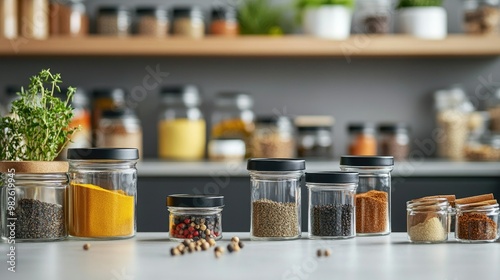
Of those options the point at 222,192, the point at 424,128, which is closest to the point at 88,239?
the point at 222,192

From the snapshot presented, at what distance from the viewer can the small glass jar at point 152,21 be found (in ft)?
9.36

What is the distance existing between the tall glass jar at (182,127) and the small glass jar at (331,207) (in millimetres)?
1618

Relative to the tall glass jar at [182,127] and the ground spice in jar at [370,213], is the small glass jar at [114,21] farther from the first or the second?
the ground spice in jar at [370,213]

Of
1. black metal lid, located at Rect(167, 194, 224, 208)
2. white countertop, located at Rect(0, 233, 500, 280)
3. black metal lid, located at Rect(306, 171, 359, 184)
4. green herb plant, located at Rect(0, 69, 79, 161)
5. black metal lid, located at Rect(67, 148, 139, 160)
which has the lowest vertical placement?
white countertop, located at Rect(0, 233, 500, 280)

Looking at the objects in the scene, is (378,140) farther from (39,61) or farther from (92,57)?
(39,61)

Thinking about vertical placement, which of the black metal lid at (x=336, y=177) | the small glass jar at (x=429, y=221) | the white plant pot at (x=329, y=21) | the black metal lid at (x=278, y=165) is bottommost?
the small glass jar at (x=429, y=221)

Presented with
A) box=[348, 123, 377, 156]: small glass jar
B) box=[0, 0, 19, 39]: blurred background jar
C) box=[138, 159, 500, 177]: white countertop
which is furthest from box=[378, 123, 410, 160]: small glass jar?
box=[0, 0, 19, 39]: blurred background jar

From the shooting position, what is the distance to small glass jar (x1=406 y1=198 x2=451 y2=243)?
1.22 m

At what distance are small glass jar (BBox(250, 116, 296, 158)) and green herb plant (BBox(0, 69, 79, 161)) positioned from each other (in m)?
1.53

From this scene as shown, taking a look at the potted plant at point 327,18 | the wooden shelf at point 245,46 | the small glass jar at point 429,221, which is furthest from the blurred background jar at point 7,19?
the small glass jar at point 429,221

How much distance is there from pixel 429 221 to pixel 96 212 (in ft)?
1.75

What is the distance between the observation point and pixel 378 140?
9.50ft

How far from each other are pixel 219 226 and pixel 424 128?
78.4 inches

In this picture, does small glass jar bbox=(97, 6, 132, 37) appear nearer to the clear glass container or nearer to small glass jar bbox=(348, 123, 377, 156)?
small glass jar bbox=(348, 123, 377, 156)
